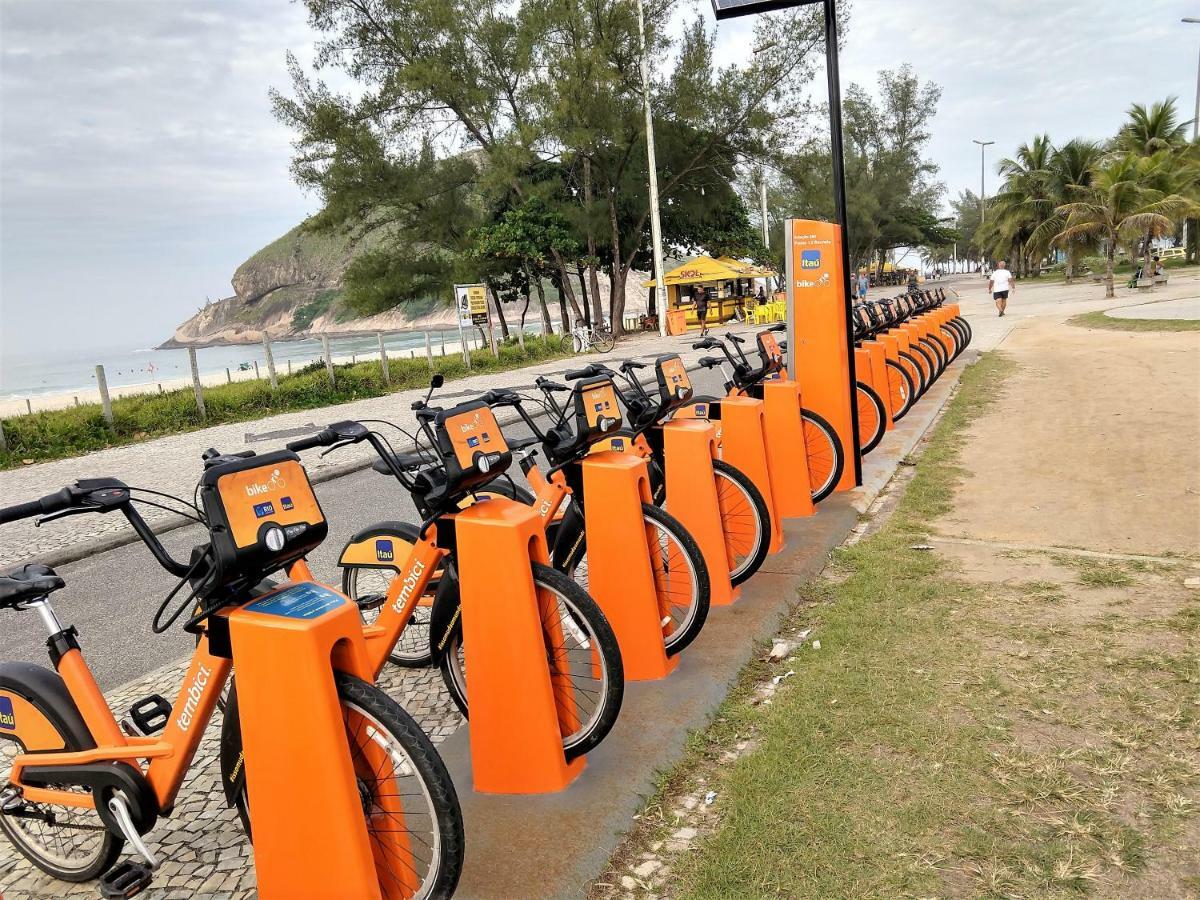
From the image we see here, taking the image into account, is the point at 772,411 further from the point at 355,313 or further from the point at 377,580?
the point at 355,313

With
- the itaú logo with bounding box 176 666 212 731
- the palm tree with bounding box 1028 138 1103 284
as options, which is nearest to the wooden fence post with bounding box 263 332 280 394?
the itaú logo with bounding box 176 666 212 731

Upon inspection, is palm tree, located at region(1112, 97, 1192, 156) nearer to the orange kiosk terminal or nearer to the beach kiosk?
the beach kiosk

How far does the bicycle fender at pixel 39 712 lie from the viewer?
7.71 ft

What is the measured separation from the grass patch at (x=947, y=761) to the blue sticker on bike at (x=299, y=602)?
42.9 inches

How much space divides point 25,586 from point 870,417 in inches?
246

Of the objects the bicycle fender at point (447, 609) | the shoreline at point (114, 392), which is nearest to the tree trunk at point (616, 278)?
the shoreline at point (114, 392)

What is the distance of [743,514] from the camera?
4.35 m

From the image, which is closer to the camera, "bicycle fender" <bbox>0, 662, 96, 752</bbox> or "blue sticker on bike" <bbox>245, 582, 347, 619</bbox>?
"blue sticker on bike" <bbox>245, 582, 347, 619</bbox>

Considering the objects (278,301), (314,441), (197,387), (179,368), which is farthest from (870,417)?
(278,301)

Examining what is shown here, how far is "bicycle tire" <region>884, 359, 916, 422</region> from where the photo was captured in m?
8.69

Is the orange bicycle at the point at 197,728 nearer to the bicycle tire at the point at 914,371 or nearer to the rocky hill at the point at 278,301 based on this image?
the bicycle tire at the point at 914,371

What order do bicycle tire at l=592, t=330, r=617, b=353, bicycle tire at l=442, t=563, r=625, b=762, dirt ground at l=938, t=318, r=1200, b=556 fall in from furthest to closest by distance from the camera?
bicycle tire at l=592, t=330, r=617, b=353 → dirt ground at l=938, t=318, r=1200, b=556 → bicycle tire at l=442, t=563, r=625, b=762

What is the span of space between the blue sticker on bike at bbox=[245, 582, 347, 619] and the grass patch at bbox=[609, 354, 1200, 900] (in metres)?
1.09

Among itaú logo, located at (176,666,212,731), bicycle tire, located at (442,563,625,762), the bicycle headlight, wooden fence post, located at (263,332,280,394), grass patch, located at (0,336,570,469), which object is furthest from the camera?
wooden fence post, located at (263,332,280,394)
